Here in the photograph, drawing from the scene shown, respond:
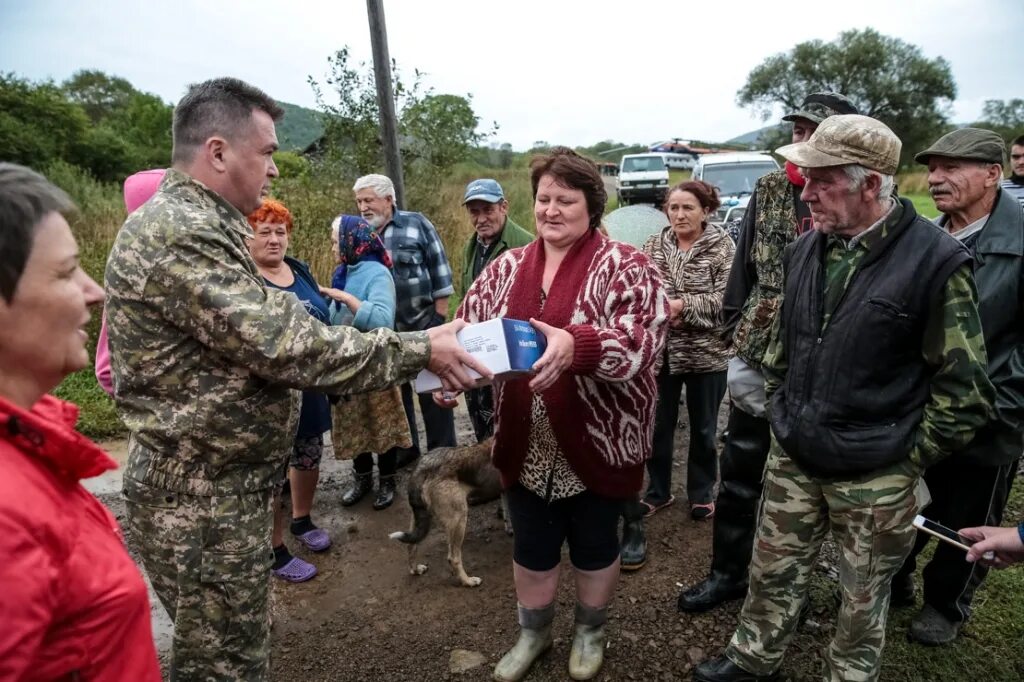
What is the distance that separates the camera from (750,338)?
285 centimetres

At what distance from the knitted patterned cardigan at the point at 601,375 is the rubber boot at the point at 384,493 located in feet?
7.08

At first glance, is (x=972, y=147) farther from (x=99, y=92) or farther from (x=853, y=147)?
(x=99, y=92)

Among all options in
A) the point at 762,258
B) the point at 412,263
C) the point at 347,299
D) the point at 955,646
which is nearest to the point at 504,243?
the point at 412,263

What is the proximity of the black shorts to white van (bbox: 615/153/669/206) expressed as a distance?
807 inches

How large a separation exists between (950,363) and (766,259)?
3.56ft

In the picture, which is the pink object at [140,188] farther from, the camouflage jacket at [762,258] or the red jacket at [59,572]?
the camouflage jacket at [762,258]

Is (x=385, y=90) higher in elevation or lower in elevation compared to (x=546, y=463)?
higher

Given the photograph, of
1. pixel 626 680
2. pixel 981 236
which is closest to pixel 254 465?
pixel 626 680

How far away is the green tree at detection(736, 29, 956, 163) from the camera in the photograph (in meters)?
38.9

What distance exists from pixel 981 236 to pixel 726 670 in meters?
2.25

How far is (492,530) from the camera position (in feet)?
13.5

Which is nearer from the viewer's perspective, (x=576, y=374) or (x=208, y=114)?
(x=208, y=114)

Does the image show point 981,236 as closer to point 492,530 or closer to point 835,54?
point 492,530

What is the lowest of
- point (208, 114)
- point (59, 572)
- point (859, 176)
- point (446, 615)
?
point (446, 615)
